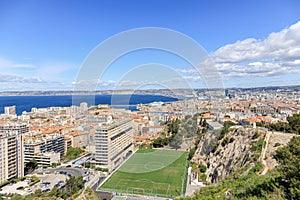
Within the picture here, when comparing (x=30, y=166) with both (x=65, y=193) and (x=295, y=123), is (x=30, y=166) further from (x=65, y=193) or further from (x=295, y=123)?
(x=295, y=123)

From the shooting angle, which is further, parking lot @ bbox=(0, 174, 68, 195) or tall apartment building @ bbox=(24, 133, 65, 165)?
→ tall apartment building @ bbox=(24, 133, 65, 165)

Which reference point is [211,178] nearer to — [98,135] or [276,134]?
[276,134]

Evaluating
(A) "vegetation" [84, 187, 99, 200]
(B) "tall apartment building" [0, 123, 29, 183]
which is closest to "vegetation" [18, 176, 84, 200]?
(A) "vegetation" [84, 187, 99, 200]

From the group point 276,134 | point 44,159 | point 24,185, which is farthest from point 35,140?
point 276,134

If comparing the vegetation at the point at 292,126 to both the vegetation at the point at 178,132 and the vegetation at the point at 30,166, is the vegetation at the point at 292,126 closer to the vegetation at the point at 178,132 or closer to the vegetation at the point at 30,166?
the vegetation at the point at 178,132

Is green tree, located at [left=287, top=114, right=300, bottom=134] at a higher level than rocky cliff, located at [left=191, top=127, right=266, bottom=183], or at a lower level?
higher

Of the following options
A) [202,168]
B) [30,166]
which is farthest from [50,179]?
[202,168]

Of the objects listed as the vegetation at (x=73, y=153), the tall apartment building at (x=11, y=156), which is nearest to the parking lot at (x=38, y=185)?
the tall apartment building at (x=11, y=156)

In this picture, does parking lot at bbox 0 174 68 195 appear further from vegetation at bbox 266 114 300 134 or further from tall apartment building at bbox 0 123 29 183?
vegetation at bbox 266 114 300 134
